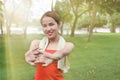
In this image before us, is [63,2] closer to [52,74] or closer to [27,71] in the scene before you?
[27,71]

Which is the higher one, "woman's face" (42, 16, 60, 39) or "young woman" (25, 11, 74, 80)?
"woman's face" (42, 16, 60, 39)

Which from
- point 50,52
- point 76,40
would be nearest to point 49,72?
point 50,52

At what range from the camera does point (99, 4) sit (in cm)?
2730

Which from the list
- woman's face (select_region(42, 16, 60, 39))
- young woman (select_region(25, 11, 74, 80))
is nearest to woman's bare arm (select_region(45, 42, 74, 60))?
young woman (select_region(25, 11, 74, 80))

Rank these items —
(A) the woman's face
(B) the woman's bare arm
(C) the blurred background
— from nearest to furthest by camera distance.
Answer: (B) the woman's bare arm → (A) the woman's face → (C) the blurred background

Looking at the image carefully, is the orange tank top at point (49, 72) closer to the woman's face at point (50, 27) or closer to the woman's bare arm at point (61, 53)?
the woman's bare arm at point (61, 53)

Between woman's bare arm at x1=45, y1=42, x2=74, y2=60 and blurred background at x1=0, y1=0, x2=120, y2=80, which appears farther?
blurred background at x1=0, y1=0, x2=120, y2=80

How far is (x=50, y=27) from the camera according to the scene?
10.0ft

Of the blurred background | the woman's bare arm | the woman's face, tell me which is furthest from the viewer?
the blurred background

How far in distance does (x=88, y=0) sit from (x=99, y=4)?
1.94m

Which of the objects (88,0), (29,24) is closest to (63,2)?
(29,24)

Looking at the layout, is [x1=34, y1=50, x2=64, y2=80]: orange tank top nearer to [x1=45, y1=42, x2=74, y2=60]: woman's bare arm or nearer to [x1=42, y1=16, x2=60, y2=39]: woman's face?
[x1=45, y1=42, x2=74, y2=60]: woman's bare arm

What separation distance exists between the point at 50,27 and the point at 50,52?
228 mm

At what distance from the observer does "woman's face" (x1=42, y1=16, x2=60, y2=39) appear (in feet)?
9.98
